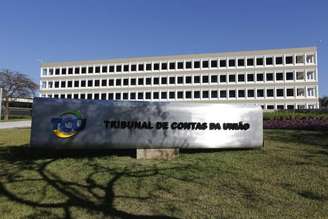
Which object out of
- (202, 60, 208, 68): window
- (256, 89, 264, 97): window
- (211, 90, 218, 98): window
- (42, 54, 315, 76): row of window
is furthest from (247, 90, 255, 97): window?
(202, 60, 208, 68): window

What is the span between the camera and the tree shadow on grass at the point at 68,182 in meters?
4.34

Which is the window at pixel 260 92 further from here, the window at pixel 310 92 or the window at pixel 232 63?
the window at pixel 310 92

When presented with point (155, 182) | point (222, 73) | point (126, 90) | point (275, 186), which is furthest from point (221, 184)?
point (126, 90)

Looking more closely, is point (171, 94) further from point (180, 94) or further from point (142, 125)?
point (142, 125)

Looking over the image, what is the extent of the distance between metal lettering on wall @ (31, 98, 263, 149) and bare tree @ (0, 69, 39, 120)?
40291 mm

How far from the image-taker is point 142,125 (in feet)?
24.4

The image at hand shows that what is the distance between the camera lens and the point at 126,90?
62.1m

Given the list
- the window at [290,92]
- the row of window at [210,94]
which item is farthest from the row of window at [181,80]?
the row of window at [210,94]

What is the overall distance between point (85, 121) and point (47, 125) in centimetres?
108

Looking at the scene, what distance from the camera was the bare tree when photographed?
136 feet

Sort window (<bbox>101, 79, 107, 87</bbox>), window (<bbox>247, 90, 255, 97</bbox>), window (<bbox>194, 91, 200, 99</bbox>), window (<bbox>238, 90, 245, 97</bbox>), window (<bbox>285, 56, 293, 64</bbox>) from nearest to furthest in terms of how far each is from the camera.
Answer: window (<bbox>285, 56, 293, 64</bbox>) → window (<bbox>247, 90, 255, 97</bbox>) → window (<bbox>238, 90, 245, 97</bbox>) → window (<bbox>194, 91, 200, 99</bbox>) → window (<bbox>101, 79, 107, 87</bbox>)

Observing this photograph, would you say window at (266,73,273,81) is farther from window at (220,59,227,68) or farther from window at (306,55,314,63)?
window at (220,59,227,68)

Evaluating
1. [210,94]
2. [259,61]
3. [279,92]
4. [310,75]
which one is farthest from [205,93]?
[310,75]

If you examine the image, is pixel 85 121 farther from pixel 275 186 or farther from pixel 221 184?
pixel 275 186
